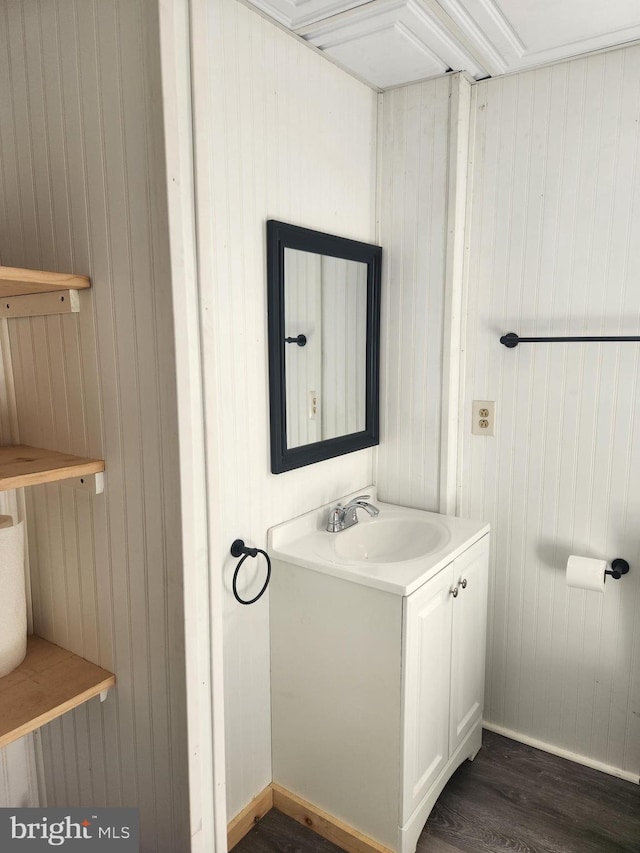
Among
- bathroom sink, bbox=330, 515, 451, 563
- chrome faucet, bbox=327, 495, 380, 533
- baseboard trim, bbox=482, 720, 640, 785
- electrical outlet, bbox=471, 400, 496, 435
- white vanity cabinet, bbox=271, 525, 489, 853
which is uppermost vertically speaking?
electrical outlet, bbox=471, 400, 496, 435

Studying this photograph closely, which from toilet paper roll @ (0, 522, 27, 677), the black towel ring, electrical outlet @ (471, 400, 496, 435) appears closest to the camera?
toilet paper roll @ (0, 522, 27, 677)

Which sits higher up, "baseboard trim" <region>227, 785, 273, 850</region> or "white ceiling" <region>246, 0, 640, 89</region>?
"white ceiling" <region>246, 0, 640, 89</region>

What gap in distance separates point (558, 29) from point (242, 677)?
201 cm

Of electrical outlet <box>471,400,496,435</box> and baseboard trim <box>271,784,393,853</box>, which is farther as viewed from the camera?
electrical outlet <box>471,400,496,435</box>

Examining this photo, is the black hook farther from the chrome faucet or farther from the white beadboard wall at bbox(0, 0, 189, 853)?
the white beadboard wall at bbox(0, 0, 189, 853)

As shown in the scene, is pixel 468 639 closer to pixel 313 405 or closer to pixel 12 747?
pixel 313 405

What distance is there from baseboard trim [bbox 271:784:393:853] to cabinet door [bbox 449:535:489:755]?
371 mm

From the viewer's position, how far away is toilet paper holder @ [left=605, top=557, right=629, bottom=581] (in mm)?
1929

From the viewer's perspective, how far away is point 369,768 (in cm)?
170

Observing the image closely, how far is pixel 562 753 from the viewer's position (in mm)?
2107

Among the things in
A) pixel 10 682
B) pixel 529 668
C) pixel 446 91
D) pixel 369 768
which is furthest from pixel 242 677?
pixel 446 91

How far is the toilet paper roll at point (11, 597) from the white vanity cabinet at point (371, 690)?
78 cm

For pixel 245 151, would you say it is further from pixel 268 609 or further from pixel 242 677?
pixel 242 677

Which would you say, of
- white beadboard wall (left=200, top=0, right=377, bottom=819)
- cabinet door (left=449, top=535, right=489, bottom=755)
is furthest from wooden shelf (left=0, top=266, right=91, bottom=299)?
cabinet door (left=449, top=535, right=489, bottom=755)
